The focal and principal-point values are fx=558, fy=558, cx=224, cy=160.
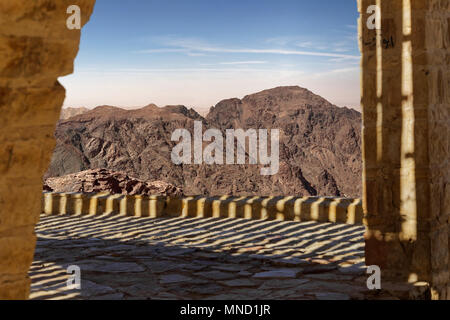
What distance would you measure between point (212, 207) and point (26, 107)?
625 centimetres

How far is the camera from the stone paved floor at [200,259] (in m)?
4.35

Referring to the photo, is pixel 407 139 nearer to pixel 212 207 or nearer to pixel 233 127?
pixel 212 207

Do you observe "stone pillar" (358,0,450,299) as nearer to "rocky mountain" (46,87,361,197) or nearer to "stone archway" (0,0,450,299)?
"stone archway" (0,0,450,299)

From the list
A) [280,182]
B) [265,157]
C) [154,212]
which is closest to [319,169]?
[265,157]

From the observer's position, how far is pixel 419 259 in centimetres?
435

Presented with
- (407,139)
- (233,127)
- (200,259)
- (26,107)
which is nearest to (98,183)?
(200,259)

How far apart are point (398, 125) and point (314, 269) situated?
5.07 feet

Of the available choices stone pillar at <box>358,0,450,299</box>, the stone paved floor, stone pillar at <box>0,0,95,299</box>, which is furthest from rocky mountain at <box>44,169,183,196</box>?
stone pillar at <box>0,0,95,299</box>

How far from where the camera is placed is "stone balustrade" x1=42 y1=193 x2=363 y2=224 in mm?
7762

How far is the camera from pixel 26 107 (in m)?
2.19

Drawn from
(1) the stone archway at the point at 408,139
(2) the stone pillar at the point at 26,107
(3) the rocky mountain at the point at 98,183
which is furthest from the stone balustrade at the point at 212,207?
(2) the stone pillar at the point at 26,107

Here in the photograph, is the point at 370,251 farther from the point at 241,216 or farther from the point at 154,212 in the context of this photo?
the point at 154,212

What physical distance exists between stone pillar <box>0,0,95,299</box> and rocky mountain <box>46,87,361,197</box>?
22.3 metres

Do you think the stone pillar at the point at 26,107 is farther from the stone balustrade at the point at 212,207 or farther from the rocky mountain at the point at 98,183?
the rocky mountain at the point at 98,183
